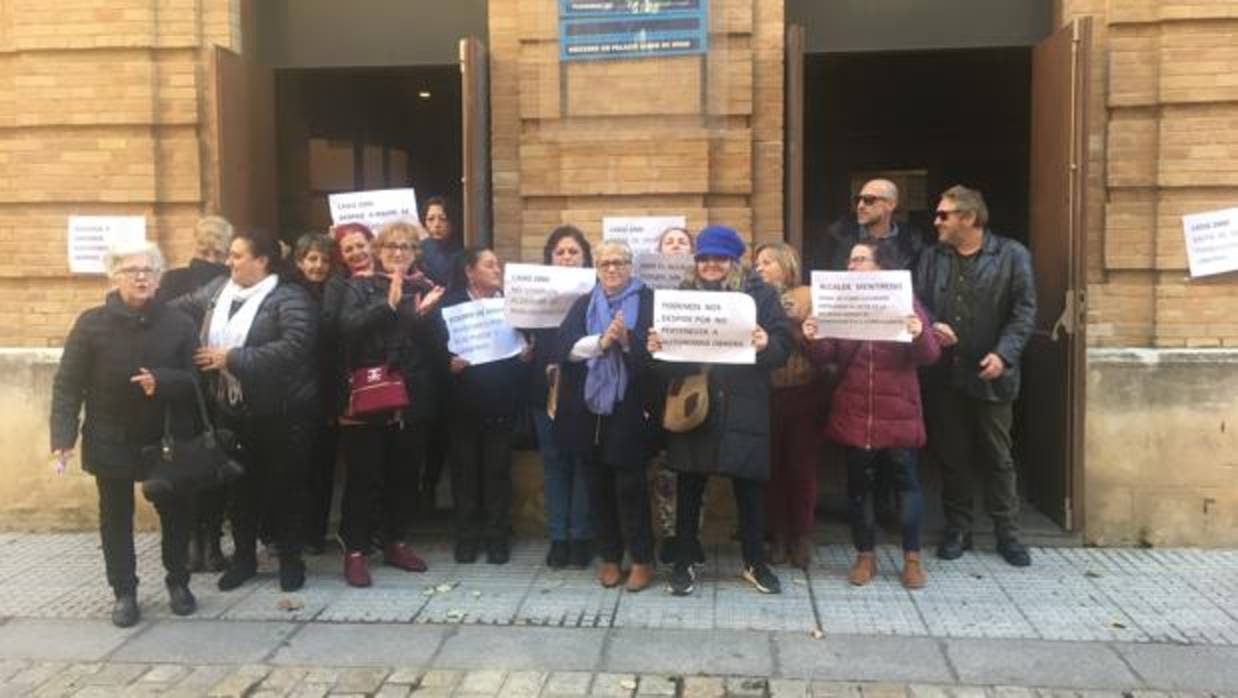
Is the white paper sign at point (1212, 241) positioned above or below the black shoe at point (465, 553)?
A: above

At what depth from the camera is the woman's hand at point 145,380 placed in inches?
197

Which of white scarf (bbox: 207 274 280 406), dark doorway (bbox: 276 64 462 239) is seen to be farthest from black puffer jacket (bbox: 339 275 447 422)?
dark doorway (bbox: 276 64 462 239)

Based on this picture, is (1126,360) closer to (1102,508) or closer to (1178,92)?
(1102,508)

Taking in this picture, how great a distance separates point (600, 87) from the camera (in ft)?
22.0

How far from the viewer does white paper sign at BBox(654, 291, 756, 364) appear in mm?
5090

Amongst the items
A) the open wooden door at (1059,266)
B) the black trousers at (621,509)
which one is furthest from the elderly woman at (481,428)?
the open wooden door at (1059,266)

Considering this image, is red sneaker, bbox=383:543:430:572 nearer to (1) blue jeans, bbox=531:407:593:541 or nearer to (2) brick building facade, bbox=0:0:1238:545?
(1) blue jeans, bbox=531:407:593:541

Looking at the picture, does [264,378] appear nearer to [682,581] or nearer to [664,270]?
[664,270]

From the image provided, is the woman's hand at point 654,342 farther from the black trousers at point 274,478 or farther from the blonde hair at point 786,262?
the black trousers at point 274,478

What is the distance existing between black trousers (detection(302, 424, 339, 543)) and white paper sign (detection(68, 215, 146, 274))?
6.93 feet

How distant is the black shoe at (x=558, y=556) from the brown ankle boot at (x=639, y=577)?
562mm

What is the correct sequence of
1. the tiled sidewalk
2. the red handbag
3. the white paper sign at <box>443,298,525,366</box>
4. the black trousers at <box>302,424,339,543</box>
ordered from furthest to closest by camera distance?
1. the black trousers at <box>302,424,339,543</box>
2. the white paper sign at <box>443,298,525,366</box>
3. the red handbag
4. the tiled sidewalk

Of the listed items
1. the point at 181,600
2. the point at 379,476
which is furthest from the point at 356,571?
the point at 181,600

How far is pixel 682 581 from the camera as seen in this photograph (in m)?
5.56
